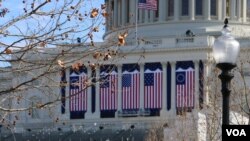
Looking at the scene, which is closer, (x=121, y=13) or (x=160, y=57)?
(x=160, y=57)

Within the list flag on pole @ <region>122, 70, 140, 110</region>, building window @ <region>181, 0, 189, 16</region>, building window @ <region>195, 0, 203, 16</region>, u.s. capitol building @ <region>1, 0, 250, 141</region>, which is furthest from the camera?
building window @ <region>181, 0, 189, 16</region>

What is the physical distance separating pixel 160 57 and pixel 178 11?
31.9 feet

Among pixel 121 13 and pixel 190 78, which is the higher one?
pixel 121 13

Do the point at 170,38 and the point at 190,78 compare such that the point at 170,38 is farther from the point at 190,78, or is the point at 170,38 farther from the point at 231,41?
the point at 231,41

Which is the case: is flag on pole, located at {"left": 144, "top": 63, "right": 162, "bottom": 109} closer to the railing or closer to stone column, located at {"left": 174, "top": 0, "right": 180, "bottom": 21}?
the railing

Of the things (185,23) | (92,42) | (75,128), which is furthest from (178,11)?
(92,42)

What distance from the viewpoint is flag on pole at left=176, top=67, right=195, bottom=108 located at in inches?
4835

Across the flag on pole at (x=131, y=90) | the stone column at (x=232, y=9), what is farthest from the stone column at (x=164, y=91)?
the stone column at (x=232, y=9)

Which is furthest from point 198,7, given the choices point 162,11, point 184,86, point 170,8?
point 184,86

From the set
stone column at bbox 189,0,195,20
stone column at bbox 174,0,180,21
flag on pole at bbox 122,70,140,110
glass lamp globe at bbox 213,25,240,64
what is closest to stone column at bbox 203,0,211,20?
stone column at bbox 189,0,195,20

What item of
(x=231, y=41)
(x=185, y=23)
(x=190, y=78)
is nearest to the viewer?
(x=231, y=41)

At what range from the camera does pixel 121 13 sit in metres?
144

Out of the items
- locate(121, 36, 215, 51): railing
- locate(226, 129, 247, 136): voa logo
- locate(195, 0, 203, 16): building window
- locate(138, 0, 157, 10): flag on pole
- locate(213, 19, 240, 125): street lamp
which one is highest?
locate(195, 0, 203, 16): building window

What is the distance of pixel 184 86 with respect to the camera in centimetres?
12631
